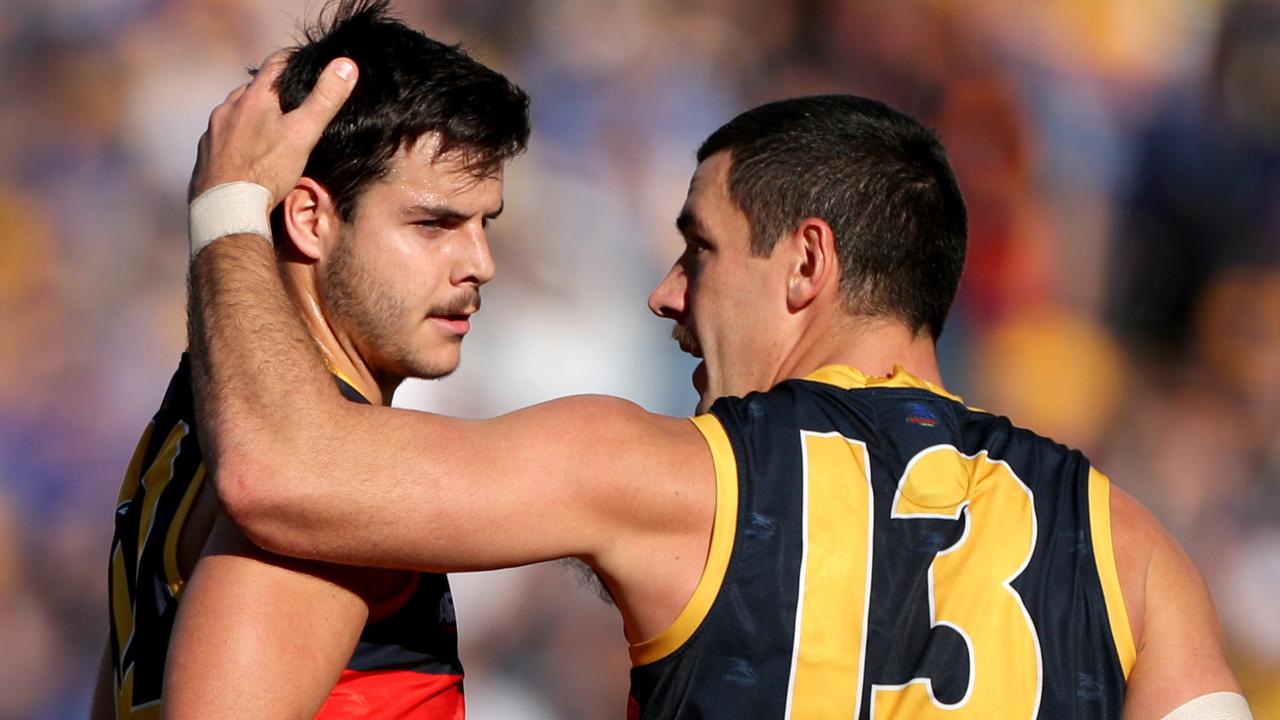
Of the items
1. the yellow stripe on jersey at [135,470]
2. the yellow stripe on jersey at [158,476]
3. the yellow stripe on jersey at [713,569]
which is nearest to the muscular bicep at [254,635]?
the yellow stripe on jersey at [158,476]

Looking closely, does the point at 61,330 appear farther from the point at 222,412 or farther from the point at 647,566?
the point at 647,566

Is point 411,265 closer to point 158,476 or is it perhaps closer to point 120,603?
point 158,476

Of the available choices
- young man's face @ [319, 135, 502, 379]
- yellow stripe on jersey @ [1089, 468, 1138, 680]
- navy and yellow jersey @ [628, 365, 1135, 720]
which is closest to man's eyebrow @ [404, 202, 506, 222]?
young man's face @ [319, 135, 502, 379]

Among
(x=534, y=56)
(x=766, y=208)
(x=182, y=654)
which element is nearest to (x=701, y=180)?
(x=766, y=208)

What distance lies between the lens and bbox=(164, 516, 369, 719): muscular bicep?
170 cm

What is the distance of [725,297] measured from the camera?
7.46ft

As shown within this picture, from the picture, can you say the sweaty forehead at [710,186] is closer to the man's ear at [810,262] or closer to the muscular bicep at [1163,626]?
the man's ear at [810,262]

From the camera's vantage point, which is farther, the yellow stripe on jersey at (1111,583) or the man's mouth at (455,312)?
the man's mouth at (455,312)

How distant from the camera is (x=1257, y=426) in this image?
5.26 meters

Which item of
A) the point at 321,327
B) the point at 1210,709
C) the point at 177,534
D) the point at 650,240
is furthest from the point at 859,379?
the point at 650,240

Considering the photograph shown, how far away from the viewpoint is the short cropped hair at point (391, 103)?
220 cm

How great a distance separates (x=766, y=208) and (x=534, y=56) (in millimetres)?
2933

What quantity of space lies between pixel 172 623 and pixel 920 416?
1.18m

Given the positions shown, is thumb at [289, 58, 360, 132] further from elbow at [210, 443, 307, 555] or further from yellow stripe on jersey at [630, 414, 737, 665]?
yellow stripe on jersey at [630, 414, 737, 665]
